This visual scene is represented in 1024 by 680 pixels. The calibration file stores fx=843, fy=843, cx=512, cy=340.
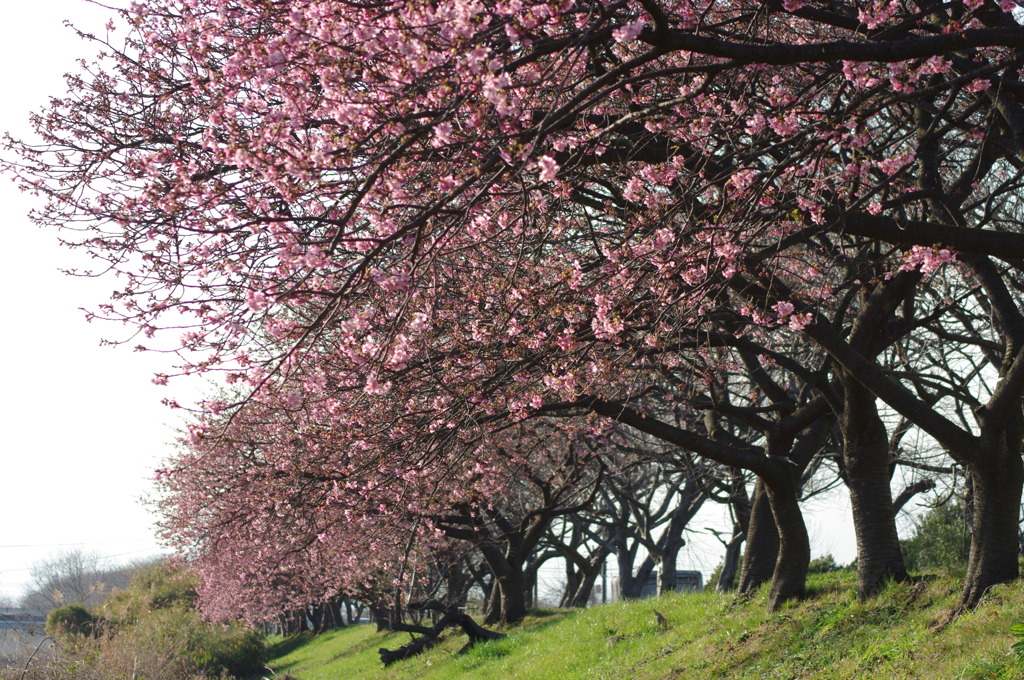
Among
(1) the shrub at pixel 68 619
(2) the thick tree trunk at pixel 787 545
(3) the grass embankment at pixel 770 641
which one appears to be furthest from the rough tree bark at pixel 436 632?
(1) the shrub at pixel 68 619

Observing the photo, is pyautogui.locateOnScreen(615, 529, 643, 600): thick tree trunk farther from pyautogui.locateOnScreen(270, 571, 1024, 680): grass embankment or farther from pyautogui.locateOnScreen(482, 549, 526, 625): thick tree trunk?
pyautogui.locateOnScreen(270, 571, 1024, 680): grass embankment

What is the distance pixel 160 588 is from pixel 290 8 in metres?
40.1

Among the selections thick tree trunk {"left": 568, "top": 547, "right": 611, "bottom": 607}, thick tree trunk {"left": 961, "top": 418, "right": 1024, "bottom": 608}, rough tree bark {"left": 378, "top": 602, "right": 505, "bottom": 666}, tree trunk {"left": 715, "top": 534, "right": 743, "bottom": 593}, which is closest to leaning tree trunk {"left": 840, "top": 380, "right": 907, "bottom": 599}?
thick tree trunk {"left": 961, "top": 418, "right": 1024, "bottom": 608}

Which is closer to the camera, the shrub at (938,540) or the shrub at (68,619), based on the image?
the shrub at (938,540)

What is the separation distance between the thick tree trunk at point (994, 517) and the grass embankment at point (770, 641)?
0.25m

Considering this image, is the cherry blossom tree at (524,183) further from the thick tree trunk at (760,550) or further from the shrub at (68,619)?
the shrub at (68,619)

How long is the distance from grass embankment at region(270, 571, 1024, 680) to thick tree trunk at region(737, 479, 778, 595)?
50 centimetres

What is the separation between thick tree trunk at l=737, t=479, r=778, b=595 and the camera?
517 inches

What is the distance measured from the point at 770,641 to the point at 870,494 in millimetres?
2190

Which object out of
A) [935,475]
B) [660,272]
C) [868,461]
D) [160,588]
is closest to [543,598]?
[160,588]

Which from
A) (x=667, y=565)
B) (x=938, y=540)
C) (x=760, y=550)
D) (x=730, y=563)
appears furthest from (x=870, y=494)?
(x=667, y=565)

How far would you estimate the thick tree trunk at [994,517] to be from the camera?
8.60 metres

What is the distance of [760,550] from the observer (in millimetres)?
13258

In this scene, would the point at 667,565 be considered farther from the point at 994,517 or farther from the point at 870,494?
the point at 994,517
